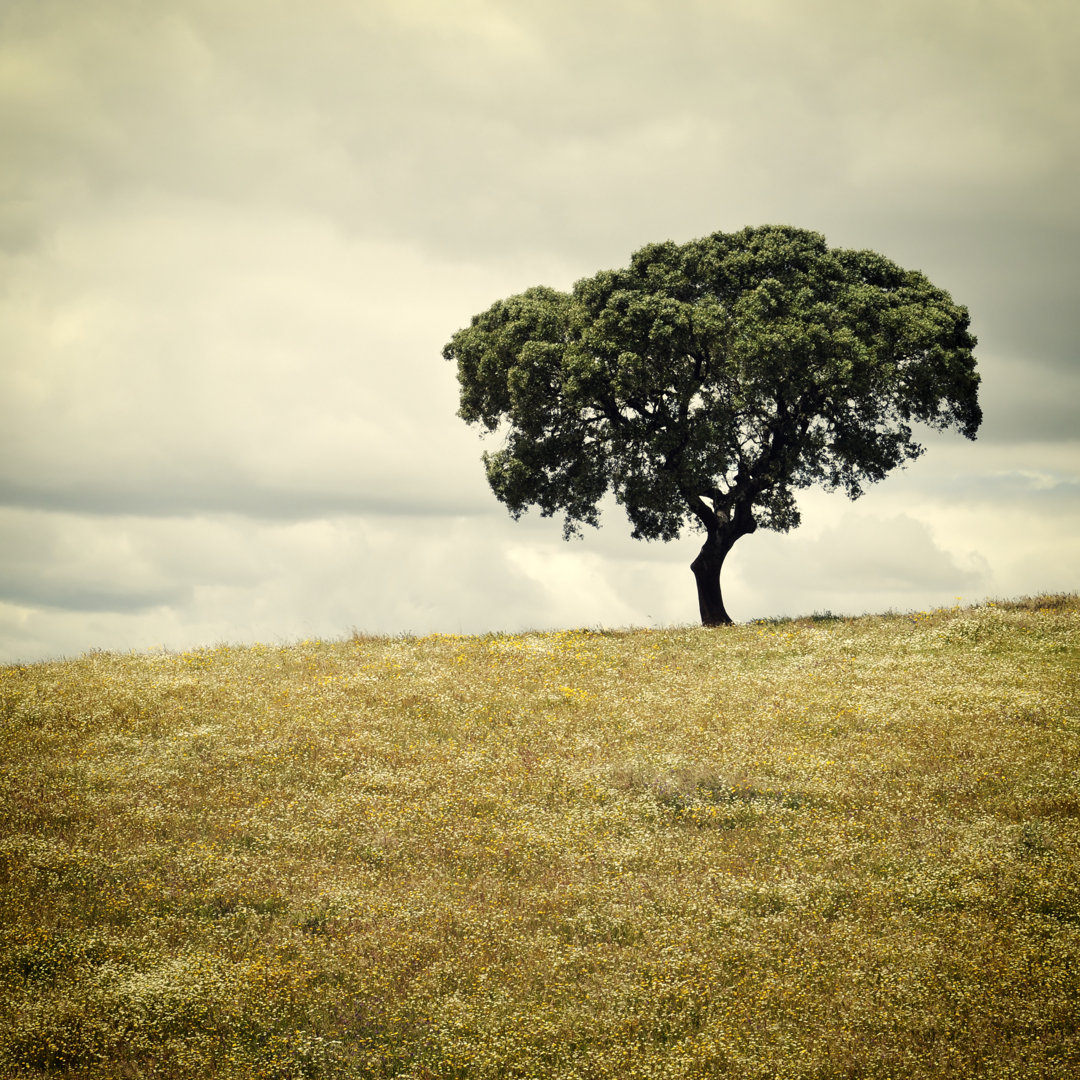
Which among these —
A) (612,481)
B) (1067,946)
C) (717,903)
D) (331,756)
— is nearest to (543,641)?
(612,481)

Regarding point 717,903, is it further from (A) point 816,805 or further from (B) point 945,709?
(B) point 945,709

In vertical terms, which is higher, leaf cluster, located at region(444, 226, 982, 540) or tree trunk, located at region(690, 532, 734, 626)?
leaf cluster, located at region(444, 226, 982, 540)

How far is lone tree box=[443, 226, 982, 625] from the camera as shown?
32.7 m

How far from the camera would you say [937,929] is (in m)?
11.9

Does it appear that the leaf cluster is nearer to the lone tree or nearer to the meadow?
the lone tree

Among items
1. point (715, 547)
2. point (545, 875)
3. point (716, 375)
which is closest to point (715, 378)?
point (716, 375)

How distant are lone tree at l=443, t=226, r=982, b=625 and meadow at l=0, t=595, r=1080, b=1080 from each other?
40.8 ft

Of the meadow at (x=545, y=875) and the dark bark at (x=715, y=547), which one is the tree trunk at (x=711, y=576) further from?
the meadow at (x=545, y=875)

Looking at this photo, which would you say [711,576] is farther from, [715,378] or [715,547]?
[715,378]

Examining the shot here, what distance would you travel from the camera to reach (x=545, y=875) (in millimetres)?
13922

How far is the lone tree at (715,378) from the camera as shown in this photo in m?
32.7

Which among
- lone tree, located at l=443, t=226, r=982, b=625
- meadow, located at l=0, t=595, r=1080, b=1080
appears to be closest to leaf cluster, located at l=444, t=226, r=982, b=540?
lone tree, located at l=443, t=226, r=982, b=625

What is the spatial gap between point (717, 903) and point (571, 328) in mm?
26707

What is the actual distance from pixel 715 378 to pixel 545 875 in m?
25.4
